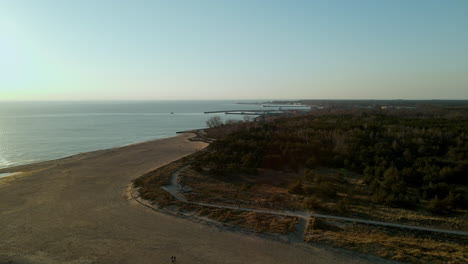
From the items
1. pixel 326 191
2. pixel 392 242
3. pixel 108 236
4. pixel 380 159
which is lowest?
pixel 108 236

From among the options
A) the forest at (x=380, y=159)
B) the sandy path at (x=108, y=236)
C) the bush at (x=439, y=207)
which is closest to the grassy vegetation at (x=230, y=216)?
the sandy path at (x=108, y=236)

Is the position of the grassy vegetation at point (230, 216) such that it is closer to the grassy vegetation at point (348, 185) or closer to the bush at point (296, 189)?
the grassy vegetation at point (348, 185)

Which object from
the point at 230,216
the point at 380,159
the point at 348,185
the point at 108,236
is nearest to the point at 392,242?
the point at 230,216

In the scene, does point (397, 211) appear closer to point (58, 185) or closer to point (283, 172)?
point (283, 172)

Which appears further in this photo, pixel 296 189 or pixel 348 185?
pixel 348 185

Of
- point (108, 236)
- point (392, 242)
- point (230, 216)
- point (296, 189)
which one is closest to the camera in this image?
point (392, 242)

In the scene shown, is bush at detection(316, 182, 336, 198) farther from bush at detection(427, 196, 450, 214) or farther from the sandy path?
the sandy path

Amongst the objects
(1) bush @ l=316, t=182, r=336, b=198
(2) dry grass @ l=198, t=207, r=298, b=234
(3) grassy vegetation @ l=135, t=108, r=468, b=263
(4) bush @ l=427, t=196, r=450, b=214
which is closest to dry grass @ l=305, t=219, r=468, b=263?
(3) grassy vegetation @ l=135, t=108, r=468, b=263

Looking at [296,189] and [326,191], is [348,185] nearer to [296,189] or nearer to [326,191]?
[326,191]
